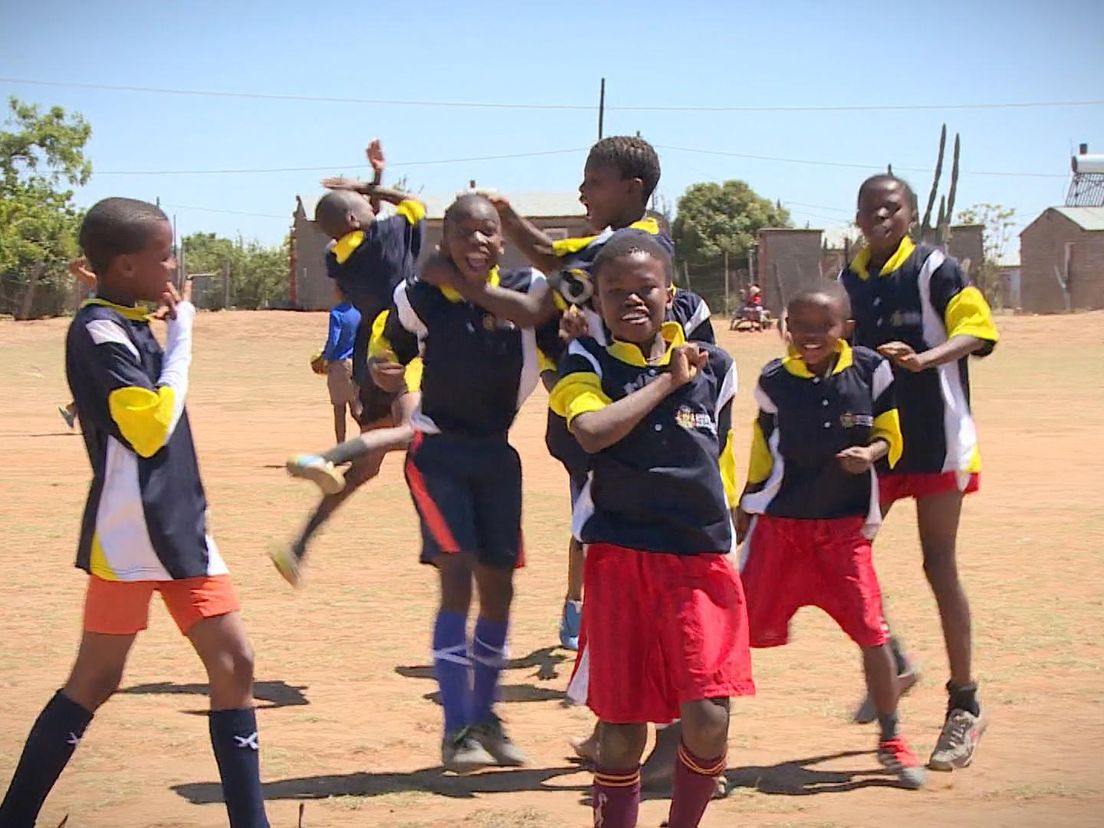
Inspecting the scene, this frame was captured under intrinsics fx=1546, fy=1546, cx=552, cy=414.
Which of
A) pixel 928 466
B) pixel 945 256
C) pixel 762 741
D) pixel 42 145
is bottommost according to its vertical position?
pixel 762 741

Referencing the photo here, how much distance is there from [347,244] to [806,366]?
10.4 feet

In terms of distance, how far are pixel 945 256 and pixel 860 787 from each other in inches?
81.2

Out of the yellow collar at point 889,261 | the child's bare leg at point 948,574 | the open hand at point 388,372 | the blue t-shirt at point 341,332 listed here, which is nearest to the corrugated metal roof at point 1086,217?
the blue t-shirt at point 341,332

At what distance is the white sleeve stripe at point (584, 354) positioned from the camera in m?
4.47

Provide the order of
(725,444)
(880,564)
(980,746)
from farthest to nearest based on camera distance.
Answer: (880,564) → (980,746) → (725,444)

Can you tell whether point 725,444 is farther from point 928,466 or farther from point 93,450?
point 93,450

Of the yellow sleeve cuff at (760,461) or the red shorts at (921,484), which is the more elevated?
the yellow sleeve cuff at (760,461)

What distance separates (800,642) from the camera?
7766 millimetres

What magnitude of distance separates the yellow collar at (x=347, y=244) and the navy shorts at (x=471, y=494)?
2313 millimetres

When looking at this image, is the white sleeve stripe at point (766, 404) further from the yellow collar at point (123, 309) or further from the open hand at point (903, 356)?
the yellow collar at point (123, 309)

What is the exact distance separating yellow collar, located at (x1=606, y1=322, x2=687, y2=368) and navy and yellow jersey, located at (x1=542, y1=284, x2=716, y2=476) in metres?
0.42

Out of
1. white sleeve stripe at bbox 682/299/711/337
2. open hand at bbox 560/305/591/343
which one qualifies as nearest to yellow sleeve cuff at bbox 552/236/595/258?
white sleeve stripe at bbox 682/299/711/337

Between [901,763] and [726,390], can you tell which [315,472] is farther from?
[901,763]

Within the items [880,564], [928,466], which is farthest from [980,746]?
[880,564]
